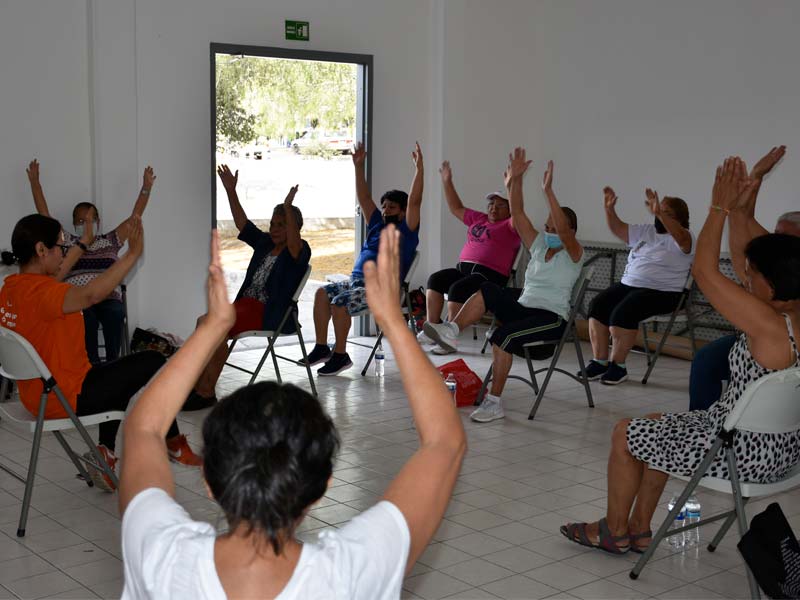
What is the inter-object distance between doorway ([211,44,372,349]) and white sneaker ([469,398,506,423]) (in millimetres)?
2603

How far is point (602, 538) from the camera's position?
363cm

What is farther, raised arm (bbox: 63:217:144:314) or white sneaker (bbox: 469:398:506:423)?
white sneaker (bbox: 469:398:506:423)

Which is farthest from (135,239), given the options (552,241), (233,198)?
(233,198)

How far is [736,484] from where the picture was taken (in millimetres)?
3234

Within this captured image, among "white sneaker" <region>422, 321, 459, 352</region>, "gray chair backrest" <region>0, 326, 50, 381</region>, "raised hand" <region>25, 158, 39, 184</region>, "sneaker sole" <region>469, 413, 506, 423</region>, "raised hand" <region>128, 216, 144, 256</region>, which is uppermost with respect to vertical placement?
"raised hand" <region>25, 158, 39, 184</region>

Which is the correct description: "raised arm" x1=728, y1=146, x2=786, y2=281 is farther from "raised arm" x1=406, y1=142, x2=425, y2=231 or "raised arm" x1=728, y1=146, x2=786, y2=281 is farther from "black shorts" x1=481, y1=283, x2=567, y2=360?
"raised arm" x1=406, y1=142, x2=425, y2=231

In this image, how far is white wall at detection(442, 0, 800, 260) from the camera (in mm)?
6863

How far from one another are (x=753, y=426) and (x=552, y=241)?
9.35 ft

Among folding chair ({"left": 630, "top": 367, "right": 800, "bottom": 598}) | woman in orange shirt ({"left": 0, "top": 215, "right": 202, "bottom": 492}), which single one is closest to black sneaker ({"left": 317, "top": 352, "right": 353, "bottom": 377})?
woman in orange shirt ({"left": 0, "top": 215, "right": 202, "bottom": 492})

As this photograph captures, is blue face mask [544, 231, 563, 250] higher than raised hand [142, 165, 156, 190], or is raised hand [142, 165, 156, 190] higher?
raised hand [142, 165, 156, 190]

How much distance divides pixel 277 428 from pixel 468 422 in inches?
169

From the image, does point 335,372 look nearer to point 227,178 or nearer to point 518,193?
point 227,178

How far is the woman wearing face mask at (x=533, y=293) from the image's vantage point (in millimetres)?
5594

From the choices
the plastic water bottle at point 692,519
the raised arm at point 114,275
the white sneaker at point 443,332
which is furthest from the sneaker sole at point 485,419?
the raised arm at point 114,275
